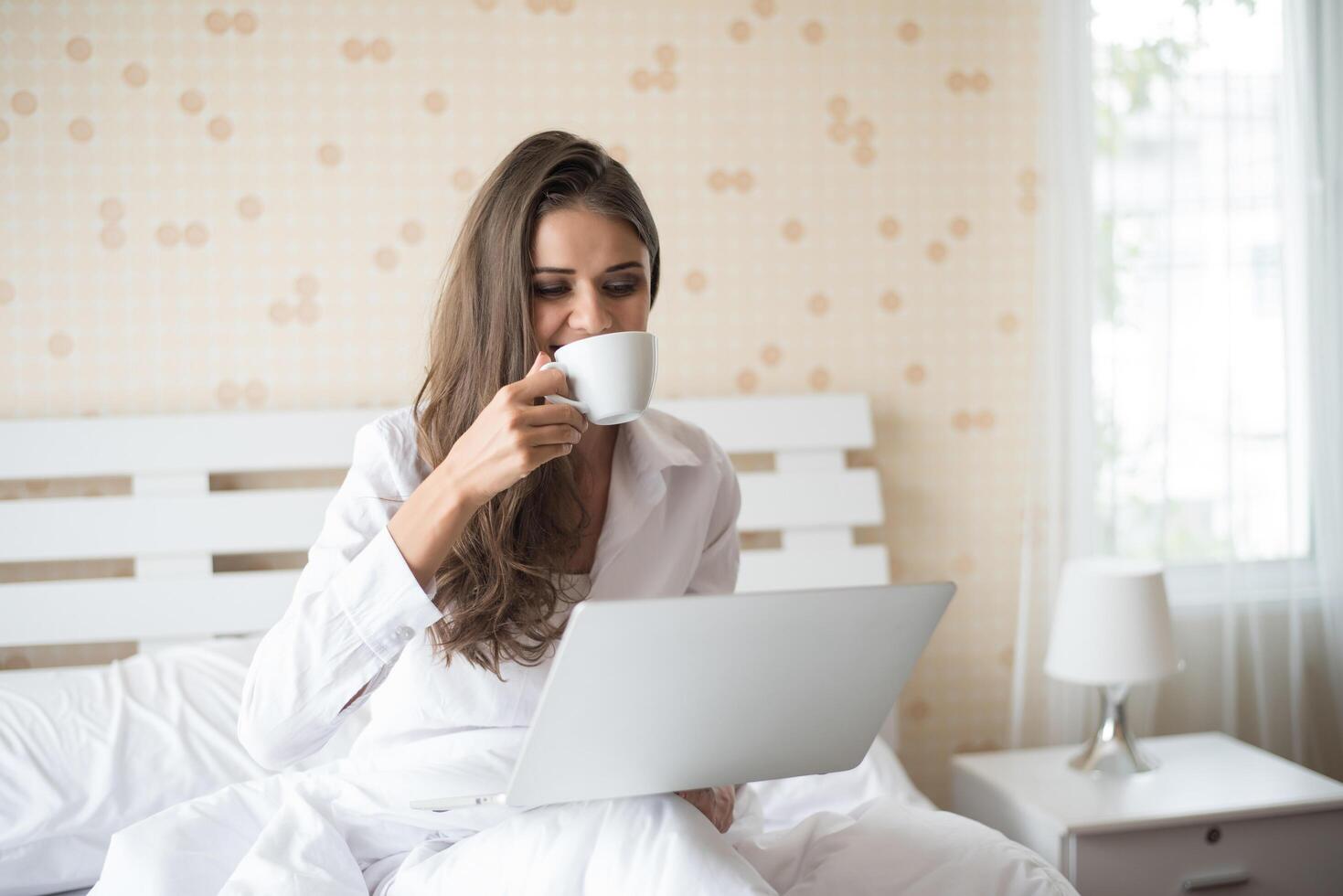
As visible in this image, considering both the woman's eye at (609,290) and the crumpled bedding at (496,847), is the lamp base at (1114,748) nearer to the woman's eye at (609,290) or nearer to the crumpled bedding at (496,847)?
the crumpled bedding at (496,847)

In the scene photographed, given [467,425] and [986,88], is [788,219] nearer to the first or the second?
[986,88]

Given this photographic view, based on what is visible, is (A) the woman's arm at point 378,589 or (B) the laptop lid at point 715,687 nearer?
(B) the laptop lid at point 715,687

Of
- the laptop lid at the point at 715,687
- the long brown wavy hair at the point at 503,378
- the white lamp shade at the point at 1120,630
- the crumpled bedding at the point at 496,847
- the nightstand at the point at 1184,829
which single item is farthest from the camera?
the white lamp shade at the point at 1120,630

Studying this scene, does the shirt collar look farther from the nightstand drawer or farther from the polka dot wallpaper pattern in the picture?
the nightstand drawer

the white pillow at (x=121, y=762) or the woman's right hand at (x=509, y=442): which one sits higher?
the woman's right hand at (x=509, y=442)

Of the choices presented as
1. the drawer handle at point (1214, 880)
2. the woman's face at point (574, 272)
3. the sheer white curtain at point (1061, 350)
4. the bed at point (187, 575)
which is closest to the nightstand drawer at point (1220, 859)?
the drawer handle at point (1214, 880)

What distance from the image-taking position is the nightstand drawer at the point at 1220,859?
1765 millimetres

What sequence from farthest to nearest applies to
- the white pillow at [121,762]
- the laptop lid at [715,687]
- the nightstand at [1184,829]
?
the nightstand at [1184,829], the white pillow at [121,762], the laptop lid at [715,687]

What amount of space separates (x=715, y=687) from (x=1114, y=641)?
1.30 meters

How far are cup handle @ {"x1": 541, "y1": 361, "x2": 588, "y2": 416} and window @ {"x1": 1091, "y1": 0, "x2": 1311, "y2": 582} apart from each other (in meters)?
1.54

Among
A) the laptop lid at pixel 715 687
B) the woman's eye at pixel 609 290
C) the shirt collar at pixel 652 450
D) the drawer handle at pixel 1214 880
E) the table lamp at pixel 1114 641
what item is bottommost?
the drawer handle at pixel 1214 880

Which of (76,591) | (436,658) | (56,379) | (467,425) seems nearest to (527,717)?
(436,658)

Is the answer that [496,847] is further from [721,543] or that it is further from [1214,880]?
[1214,880]

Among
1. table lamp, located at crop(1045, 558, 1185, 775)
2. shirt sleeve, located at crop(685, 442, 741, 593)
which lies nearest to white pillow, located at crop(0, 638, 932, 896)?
shirt sleeve, located at crop(685, 442, 741, 593)
